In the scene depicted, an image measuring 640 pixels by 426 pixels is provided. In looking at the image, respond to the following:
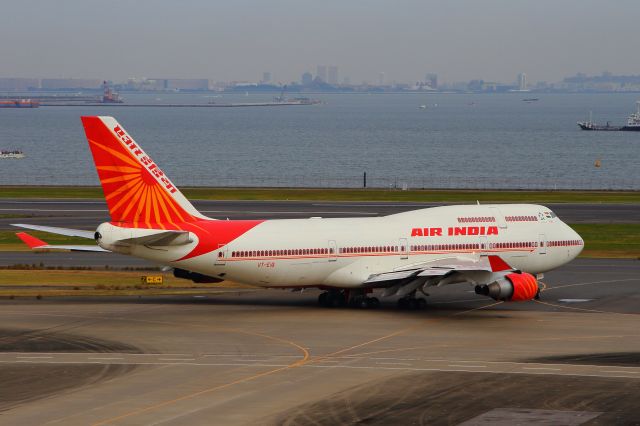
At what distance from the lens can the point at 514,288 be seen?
5856 cm

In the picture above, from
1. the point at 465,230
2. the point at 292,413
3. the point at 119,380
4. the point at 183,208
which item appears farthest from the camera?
the point at 465,230

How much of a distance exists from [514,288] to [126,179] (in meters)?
20.6

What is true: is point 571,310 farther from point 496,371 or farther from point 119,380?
point 119,380

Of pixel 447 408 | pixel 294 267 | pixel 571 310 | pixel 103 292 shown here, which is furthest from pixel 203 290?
pixel 447 408

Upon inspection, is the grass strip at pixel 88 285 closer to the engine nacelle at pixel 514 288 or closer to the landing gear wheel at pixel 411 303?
the landing gear wheel at pixel 411 303

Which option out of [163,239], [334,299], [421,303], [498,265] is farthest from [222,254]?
[498,265]

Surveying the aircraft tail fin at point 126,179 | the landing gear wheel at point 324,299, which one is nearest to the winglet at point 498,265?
the landing gear wheel at point 324,299

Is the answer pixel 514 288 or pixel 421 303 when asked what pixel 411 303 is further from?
pixel 514 288

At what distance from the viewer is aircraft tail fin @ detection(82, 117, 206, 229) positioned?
56.8 metres

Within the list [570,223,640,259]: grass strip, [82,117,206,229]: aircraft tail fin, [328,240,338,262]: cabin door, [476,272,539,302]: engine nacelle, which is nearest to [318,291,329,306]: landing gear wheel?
[328,240,338,262]: cabin door

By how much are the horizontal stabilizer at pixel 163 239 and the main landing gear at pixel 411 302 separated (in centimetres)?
1268

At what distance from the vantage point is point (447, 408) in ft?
131

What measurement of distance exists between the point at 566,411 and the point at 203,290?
3376cm

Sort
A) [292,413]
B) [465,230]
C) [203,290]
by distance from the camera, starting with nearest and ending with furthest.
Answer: [292,413], [465,230], [203,290]
